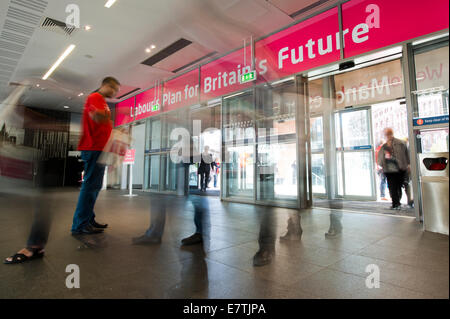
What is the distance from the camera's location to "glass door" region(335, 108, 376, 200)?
355 centimetres

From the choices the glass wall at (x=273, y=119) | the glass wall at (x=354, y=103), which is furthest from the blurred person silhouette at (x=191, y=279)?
the glass wall at (x=354, y=103)

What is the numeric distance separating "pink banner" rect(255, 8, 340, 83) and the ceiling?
178 centimetres

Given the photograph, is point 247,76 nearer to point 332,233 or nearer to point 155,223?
point 155,223

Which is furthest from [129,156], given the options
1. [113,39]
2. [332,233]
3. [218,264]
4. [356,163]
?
[356,163]

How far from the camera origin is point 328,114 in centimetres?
127

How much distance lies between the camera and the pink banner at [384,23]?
179 cm

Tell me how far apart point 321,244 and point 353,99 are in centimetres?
72

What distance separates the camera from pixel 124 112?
2.51 feet

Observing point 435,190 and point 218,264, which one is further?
point 218,264

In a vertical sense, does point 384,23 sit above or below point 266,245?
above

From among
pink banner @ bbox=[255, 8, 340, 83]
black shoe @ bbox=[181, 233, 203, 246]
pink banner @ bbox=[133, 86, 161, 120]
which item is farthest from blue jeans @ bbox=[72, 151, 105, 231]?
pink banner @ bbox=[255, 8, 340, 83]

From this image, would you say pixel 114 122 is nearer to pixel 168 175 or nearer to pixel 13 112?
pixel 168 175

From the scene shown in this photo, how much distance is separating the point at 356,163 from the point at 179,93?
160 inches
